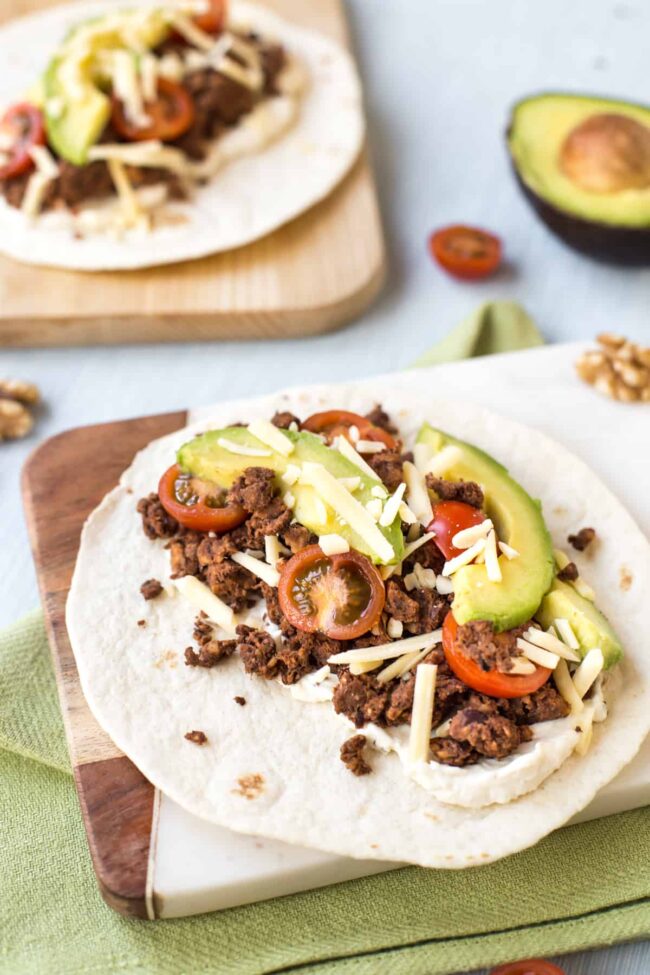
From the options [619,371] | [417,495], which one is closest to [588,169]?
[619,371]

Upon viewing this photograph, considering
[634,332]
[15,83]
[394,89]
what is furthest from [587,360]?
[15,83]

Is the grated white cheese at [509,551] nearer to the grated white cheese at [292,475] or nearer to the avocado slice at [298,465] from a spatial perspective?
the avocado slice at [298,465]

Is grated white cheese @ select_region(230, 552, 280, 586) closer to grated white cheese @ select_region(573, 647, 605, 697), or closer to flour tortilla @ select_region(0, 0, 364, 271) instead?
grated white cheese @ select_region(573, 647, 605, 697)

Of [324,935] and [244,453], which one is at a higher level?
[244,453]

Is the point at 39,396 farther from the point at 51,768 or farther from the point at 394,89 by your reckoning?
the point at 394,89

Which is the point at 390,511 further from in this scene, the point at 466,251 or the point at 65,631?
the point at 466,251
